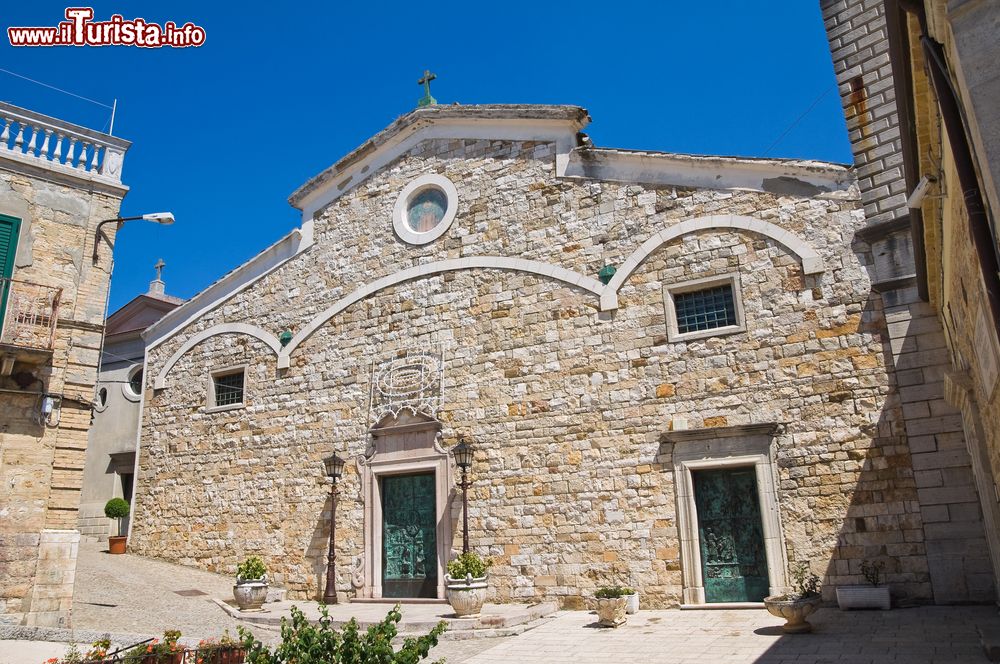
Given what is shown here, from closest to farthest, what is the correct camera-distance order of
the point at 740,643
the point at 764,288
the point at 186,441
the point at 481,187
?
1. the point at 740,643
2. the point at 764,288
3. the point at 481,187
4. the point at 186,441

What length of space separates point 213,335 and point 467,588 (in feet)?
29.1

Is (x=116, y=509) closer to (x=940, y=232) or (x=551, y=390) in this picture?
(x=551, y=390)

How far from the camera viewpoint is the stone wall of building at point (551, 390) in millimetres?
10008

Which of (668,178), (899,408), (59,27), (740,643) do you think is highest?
(59,27)

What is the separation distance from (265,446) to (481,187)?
649 cm

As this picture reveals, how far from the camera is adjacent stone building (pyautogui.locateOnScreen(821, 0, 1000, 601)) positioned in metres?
3.95

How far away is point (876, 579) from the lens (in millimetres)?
9297

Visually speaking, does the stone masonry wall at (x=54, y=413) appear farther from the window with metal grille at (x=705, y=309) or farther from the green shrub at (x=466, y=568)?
the window with metal grille at (x=705, y=309)

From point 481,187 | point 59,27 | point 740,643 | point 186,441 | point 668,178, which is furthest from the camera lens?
point 186,441

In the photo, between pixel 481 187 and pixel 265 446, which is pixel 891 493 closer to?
pixel 481 187

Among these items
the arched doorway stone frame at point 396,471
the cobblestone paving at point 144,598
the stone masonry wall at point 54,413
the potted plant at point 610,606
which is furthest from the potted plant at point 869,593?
the stone masonry wall at point 54,413

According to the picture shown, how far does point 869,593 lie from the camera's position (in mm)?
9102

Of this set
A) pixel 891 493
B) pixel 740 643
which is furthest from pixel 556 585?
pixel 891 493

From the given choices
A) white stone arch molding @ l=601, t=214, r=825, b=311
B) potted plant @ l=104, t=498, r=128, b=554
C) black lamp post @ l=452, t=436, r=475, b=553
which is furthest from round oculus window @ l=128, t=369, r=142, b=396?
white stone arch molding @ l=601, t=214, r=825, b=311
